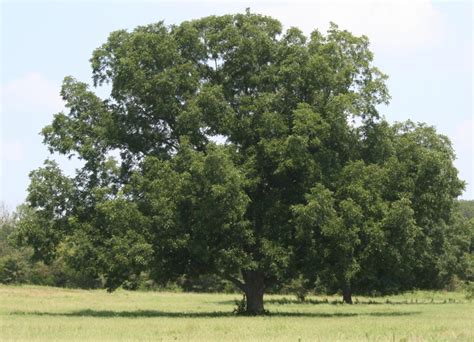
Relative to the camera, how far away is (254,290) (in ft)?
136

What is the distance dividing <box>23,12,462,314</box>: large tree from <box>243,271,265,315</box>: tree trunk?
0.09m

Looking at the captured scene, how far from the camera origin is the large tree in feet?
119

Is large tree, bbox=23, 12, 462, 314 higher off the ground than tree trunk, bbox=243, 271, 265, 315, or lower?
higher

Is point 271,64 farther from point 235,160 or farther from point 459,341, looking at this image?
point 459,341

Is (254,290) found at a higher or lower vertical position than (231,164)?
lower

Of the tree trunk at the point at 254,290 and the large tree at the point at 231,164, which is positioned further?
the tree trunk at the point at 254,290

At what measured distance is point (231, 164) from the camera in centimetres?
3578

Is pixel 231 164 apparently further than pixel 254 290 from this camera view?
No

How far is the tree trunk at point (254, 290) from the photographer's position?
135ft

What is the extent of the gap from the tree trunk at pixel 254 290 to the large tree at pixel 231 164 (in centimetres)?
9

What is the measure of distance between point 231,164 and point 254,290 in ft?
31.0

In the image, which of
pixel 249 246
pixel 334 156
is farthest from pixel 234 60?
pixel 249 246

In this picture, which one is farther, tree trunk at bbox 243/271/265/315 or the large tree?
tree trunk at bbox 243/271/265/315

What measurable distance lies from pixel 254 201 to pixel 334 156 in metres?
5.32
